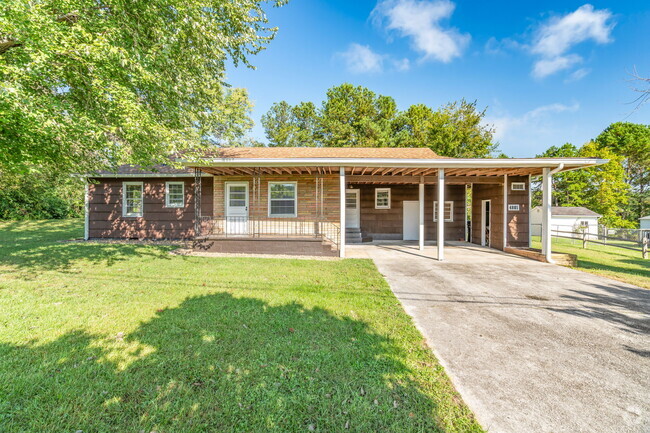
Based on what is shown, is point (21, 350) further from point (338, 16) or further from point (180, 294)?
point (338, 16)

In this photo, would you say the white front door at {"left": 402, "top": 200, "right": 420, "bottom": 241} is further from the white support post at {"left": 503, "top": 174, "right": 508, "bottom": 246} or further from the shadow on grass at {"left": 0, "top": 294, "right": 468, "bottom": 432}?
the shadow on grass at {"left": 0, "top": 294, "right": 468, "bottom": 432}

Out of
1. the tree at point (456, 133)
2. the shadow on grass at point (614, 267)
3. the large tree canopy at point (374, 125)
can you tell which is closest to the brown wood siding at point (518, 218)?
the shadow on grass at point (614, 267)

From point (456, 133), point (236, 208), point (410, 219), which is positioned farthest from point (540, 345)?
point (456, 133)

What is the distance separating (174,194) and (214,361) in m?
10.2

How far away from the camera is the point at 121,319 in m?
3.41

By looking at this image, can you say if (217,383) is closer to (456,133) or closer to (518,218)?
(518,218)

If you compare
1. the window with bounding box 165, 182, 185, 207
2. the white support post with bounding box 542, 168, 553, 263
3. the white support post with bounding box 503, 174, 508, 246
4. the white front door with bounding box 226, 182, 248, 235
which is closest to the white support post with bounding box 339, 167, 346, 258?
the white front door with bounding box 226, 182, 248, 235

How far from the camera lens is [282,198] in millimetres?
10102

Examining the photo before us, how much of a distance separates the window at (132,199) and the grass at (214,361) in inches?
260

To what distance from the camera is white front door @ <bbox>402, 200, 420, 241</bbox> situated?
12.5m

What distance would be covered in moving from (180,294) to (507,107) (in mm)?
24924

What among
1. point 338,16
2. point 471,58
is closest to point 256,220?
point 338,16

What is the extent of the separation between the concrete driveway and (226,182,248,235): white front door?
5.93 meters

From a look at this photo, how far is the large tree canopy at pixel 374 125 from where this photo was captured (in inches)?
900
